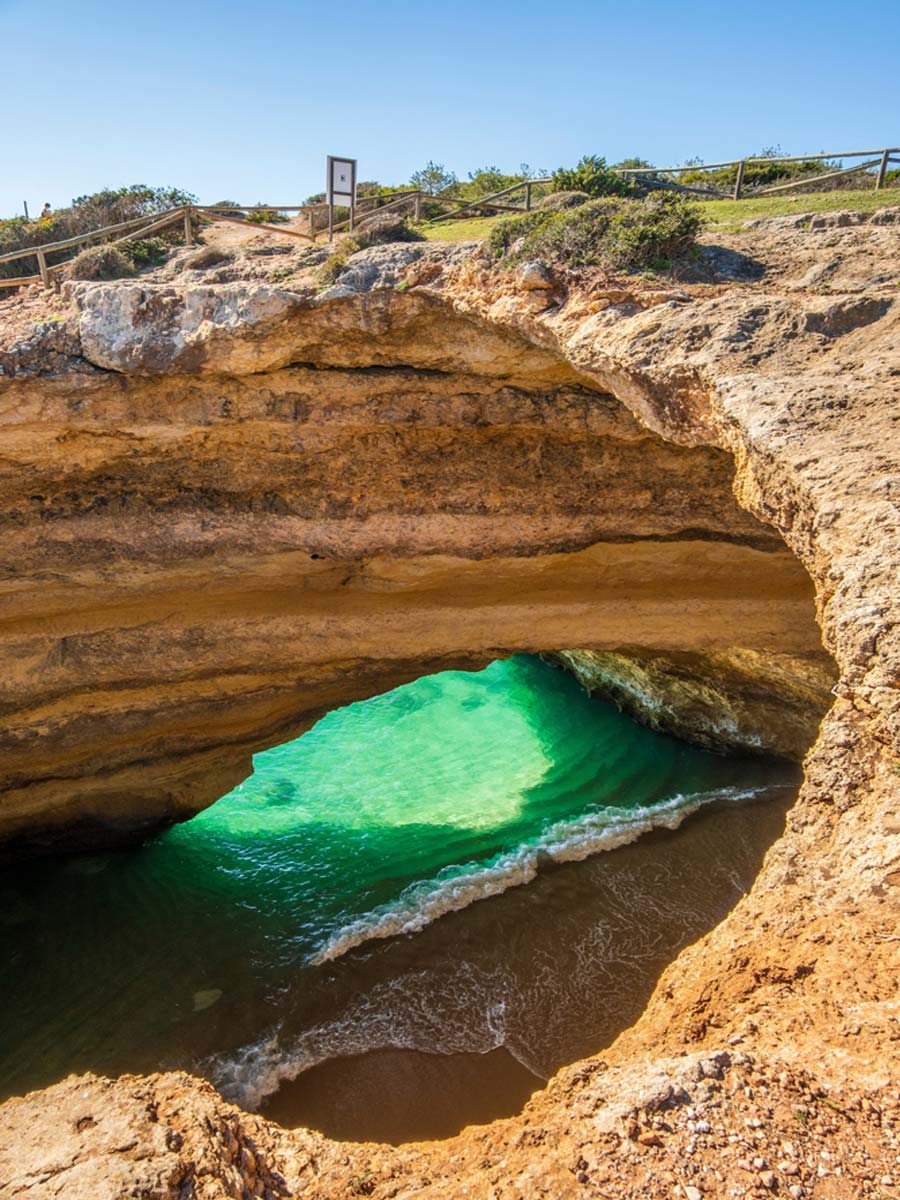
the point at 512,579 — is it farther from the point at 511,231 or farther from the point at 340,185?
the point at 340,185

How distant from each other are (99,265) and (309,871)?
1016cm

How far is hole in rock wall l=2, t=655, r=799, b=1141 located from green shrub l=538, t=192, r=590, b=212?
987 centimetres

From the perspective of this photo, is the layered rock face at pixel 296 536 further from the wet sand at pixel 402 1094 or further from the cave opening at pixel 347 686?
the wet sand at pixel 402 1094

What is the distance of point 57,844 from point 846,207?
16124 millimetres

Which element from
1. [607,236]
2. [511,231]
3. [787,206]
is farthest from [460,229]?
[787,206]

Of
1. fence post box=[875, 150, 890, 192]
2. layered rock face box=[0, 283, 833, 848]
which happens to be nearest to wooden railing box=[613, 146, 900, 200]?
fence post box=[875, 150, 890, 192]

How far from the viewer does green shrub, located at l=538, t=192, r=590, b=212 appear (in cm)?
959

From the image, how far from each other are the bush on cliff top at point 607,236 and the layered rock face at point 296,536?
104cm

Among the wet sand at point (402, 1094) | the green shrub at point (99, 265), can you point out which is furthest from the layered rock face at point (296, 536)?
the wet sand at point (402, 1094)

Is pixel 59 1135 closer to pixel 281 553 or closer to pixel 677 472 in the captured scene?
pixel 281 553

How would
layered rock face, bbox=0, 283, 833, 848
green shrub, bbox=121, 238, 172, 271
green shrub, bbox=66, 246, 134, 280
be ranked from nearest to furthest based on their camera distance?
layered rock face, bbox=0, 283, 833, 848
green shrub, bbox=66, 246, 134, 280
green shrub, bbox=121, 238, 172, 271

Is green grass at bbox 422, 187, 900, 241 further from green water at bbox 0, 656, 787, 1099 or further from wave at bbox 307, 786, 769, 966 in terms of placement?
green water at bbox 0, 656, 787, 1099

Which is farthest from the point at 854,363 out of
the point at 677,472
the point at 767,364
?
the point at 677,472

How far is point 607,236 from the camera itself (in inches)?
328
